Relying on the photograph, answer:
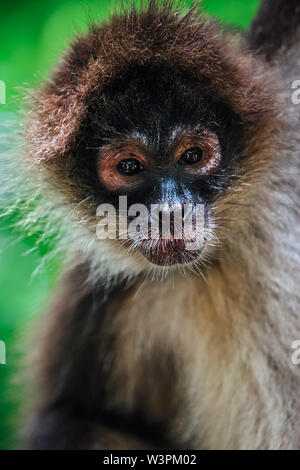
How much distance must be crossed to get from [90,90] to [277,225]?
0.87 metres

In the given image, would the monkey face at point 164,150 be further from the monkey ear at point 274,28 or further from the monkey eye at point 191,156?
the monkey ear at point 274,28

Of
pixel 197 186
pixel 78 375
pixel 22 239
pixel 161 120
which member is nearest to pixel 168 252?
pixel 197 186

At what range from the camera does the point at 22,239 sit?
10.1 feet

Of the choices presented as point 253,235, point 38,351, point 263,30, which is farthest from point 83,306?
point 263,30

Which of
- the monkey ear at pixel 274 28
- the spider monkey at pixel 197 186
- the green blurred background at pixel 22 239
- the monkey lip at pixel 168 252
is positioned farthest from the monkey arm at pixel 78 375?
the monkey ear at pixel 274 28

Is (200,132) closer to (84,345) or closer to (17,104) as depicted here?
(17,104)

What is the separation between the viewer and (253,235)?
2.56 metres

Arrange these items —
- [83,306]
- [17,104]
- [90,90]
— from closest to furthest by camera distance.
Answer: [90,90], [17,104], [83,306]

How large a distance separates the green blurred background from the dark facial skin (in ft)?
2.77

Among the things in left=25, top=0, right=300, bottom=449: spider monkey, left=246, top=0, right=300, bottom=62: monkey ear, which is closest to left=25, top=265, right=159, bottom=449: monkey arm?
left=25, top=0, right=300, bottom=449: spider monkey

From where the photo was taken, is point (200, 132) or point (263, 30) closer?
point (200, 132)

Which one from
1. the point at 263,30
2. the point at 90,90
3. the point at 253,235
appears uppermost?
the point at 263,30

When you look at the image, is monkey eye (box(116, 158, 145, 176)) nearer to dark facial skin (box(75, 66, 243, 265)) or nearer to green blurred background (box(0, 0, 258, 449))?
dark facial skin (box(75, 66, 243, 265))

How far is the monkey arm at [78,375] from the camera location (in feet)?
10.1
